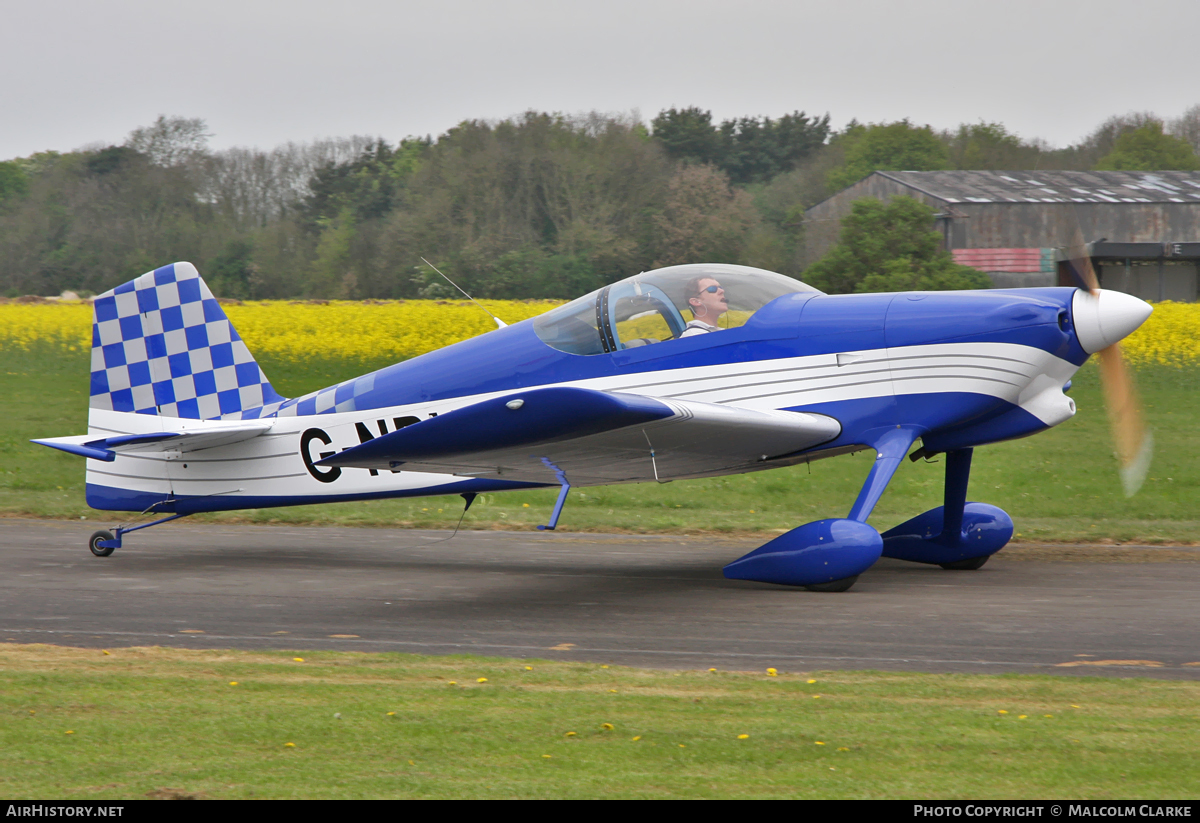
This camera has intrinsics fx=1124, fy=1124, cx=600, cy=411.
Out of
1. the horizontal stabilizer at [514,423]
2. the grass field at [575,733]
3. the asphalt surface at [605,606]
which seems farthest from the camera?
the horizontal stabilizer at [514,423]

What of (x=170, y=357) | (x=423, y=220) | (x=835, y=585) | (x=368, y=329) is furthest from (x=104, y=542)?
(x=423, y=220)

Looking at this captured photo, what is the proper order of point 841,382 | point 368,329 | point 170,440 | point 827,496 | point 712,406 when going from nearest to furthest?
1. point 712,406
2. point 841,382
3. point 170,440
4. point 827,496
5. point 368,329

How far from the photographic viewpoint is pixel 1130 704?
4844 mm

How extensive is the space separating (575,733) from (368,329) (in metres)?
22.2

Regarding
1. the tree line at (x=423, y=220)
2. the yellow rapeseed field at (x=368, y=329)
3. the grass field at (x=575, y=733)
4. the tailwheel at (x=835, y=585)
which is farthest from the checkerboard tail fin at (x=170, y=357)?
the tree line at (x=423, y=220)

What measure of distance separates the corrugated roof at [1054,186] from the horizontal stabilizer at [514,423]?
120ft

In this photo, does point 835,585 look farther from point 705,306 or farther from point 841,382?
point 705,306

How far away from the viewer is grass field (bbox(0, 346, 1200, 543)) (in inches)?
489

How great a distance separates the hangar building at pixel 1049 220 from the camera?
3750 cm

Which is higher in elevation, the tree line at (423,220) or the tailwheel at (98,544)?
the tree line at (423,220)

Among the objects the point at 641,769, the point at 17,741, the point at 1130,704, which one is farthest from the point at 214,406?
the point at 1130,704

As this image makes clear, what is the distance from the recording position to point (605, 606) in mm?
7801

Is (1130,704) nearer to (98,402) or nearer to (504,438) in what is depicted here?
(504,438)

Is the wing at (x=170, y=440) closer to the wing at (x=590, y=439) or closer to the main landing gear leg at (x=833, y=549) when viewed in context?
the wing at (x=590, y=439)
